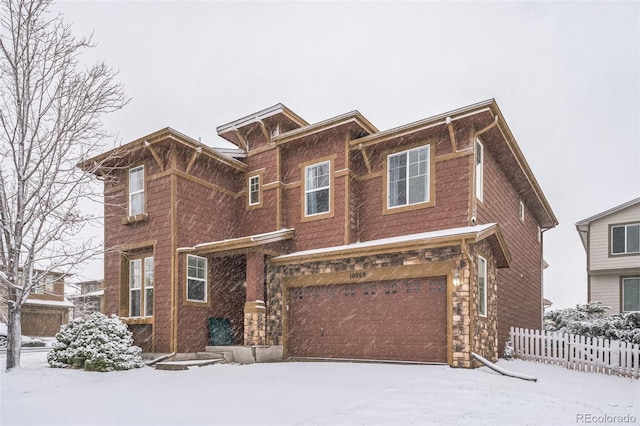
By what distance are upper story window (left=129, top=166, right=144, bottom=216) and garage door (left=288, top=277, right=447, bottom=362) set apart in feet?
19.0

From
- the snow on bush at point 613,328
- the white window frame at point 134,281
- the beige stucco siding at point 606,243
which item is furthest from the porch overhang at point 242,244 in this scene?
the beige stucco siding at point 606,243

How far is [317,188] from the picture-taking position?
48.1ft

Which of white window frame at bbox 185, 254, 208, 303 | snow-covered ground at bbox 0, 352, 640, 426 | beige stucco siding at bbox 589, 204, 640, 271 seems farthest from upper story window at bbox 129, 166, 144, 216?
beige stucco siding at bbox 589, 204, 640, 271

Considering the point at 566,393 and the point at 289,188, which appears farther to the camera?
the point at 289,188

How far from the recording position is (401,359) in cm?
1180

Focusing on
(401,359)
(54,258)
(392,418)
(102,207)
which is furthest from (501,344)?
(102,207)

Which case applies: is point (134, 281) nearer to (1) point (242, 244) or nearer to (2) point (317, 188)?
(1) point (242, 244)

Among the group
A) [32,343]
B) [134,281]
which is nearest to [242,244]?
[134,281]

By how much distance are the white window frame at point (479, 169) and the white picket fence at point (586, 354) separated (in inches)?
179

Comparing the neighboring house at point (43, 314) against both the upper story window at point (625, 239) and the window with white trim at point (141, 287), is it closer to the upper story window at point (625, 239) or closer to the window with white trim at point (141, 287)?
the window with white trim at point (141, 287)

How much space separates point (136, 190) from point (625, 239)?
817 inches

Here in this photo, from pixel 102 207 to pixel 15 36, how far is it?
636 centimetres

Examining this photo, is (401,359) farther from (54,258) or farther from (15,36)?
(15,36)

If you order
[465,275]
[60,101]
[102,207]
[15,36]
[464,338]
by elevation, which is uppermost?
[15,36]
